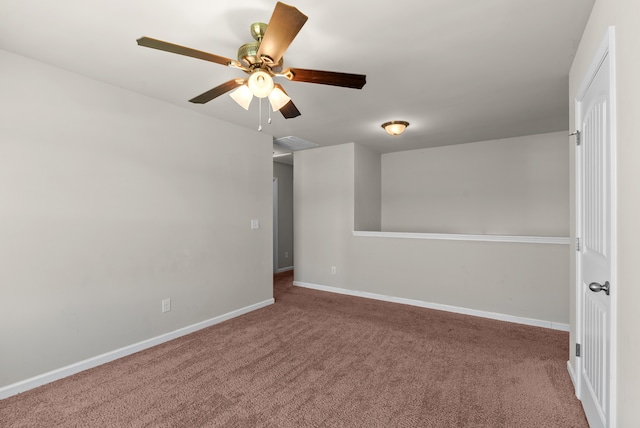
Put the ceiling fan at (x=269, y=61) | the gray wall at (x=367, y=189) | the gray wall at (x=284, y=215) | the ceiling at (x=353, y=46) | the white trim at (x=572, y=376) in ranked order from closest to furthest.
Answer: the ceiling fan at (x=269, y=61), the ceiling at (x=353, y=46), the white trim at (x=572, y=376), the gray wall at (x=367, y=189), the gray wall at (x=284, y=215)

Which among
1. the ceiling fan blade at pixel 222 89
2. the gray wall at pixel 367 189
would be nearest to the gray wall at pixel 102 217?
the ceiling fan blade at pixel 222 89

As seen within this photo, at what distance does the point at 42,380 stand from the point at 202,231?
67.0 inches

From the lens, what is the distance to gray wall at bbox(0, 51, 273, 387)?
215cm

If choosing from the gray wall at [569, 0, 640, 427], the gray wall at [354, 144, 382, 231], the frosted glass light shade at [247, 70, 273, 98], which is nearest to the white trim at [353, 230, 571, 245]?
the gray wall at [354, 144, 382, 231]

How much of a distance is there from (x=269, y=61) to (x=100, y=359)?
2732mm

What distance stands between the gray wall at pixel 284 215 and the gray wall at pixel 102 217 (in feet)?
8.72

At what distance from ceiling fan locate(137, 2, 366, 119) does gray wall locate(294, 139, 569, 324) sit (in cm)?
A: 291

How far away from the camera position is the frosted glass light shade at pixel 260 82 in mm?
1717

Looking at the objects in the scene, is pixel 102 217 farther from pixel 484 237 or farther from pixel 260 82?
pixel 484 237

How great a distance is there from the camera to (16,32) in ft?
6.17

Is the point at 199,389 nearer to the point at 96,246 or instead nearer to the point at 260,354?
the point at 260,354

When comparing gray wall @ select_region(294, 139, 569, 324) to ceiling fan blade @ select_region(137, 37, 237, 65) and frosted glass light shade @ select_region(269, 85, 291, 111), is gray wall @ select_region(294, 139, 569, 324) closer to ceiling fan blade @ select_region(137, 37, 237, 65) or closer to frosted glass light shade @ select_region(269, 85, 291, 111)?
frosted glass light shade @ select_region(269, 85, 291, 111)

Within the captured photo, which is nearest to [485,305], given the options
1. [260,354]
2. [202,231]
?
[260,354]

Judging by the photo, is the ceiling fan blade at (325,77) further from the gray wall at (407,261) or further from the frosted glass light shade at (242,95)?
the gray wall at (407,261)
